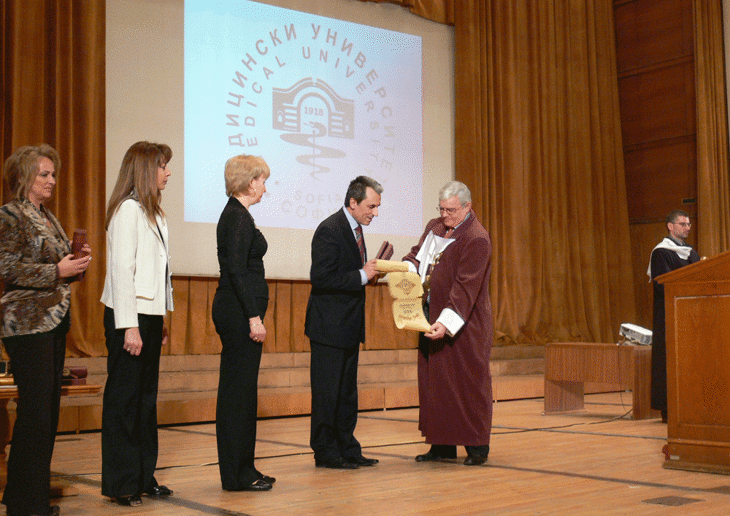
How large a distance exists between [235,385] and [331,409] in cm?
78

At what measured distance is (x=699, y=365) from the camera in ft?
11.8

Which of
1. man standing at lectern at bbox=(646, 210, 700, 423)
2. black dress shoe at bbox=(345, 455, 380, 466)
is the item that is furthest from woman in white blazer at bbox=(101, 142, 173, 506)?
man standing at lectern at bbox=(646, 210, 700, 423)

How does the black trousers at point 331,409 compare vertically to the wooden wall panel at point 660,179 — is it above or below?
below

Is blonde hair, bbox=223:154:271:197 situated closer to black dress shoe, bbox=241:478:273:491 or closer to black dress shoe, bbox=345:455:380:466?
black dress shoe, bbox=241:478:273:491

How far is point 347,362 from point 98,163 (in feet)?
11.4

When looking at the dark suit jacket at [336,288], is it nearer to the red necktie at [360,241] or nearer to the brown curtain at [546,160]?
the red necktie at [360,241]

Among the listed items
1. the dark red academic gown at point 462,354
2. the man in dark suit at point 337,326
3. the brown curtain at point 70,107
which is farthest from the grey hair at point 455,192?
the brown curtain at point 70,107

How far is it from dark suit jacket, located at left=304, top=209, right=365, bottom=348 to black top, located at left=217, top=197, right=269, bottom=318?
→ 0.64 metres

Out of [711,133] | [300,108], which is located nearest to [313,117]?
[300,108]

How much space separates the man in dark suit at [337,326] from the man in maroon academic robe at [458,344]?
35cm

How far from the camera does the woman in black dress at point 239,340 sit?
322 cm

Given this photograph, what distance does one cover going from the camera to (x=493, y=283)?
9211 millimetres

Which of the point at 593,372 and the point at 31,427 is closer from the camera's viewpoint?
the point at 31,427

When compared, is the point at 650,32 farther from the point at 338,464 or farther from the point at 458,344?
the point at 338,464
